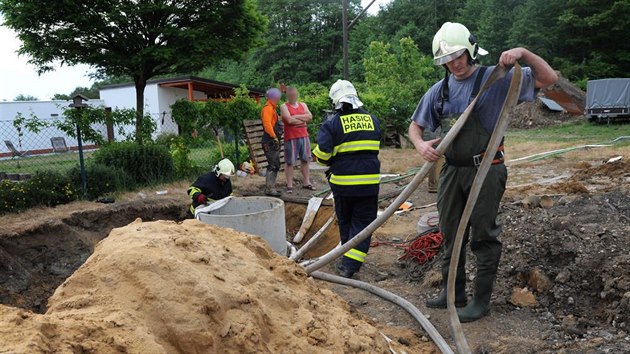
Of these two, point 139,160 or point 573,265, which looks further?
point 139,160

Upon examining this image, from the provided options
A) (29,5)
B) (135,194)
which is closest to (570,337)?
(135,194)

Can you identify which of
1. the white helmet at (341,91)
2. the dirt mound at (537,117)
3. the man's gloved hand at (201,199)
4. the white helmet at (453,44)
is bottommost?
the man's gloved hand at (201,199)

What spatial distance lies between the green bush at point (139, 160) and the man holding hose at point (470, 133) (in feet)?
24.5

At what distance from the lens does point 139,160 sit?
1038 centimetres

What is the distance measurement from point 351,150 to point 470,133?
1.69 meters

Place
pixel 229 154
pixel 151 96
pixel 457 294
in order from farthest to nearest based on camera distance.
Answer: pixel 151 96, pixel 229 154, pixel 457 294

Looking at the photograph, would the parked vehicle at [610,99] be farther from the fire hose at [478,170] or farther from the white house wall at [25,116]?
the fire hose at [478,170]

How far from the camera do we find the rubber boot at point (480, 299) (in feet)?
13.3

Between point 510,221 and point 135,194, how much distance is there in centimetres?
686

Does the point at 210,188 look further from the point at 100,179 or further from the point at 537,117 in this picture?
the point at 537,117

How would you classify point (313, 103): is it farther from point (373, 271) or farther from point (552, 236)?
point (552, 236)

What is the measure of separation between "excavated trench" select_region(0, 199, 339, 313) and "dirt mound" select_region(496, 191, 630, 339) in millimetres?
3178

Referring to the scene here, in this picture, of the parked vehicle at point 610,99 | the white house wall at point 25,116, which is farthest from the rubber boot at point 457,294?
the parked vehicle at point 610,99

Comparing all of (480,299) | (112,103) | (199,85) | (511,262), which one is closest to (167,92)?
(199,85)
